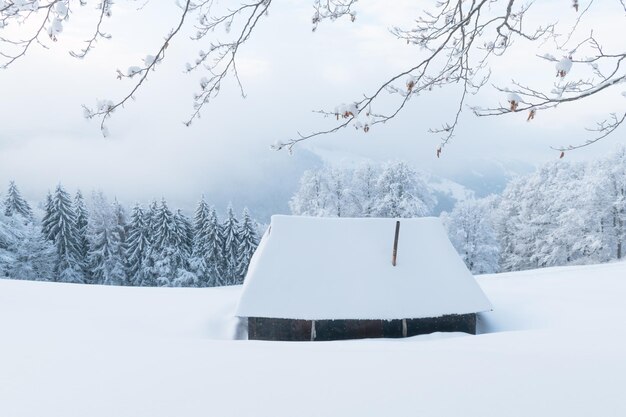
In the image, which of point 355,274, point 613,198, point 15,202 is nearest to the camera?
point 355,274

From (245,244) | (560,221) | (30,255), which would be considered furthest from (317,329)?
(560,221)

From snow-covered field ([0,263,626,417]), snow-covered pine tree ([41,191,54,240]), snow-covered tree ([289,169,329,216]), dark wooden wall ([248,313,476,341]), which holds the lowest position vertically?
dark wooden wall ([248,313,476,341])

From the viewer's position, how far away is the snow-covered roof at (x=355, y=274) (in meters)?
9.45

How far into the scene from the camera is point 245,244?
29766 mm

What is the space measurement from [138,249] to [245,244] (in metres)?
8.07

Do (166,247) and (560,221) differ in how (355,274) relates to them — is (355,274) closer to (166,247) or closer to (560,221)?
(166,247)

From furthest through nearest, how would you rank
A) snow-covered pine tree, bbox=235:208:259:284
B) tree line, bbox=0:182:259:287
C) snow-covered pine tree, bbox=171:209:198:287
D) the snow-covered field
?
snow-covered pine tree, bbox=235:208:259:284, snow-covered pine tree, bbox=171:209:198:287, tree line, bbox=0:182:259:287, the snow-covered field

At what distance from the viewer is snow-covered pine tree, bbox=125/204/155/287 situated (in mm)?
28578

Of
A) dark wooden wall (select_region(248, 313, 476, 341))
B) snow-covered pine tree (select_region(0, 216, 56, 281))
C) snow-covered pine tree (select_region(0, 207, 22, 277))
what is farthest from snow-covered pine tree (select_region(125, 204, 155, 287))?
dark wooden wall (select_region(248, 313, 476, 341))

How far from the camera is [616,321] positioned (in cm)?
768

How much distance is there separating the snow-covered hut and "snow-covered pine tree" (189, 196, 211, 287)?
777 inches

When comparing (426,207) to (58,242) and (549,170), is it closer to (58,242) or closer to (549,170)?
(549,170)

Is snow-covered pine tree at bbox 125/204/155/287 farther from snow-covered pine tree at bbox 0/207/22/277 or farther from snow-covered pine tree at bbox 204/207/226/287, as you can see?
snow-covered pine tree at bbox 0/207/22/277

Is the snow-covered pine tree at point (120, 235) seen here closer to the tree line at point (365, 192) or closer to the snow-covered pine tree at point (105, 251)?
the snow-covered pine tree at point (105, 251)
